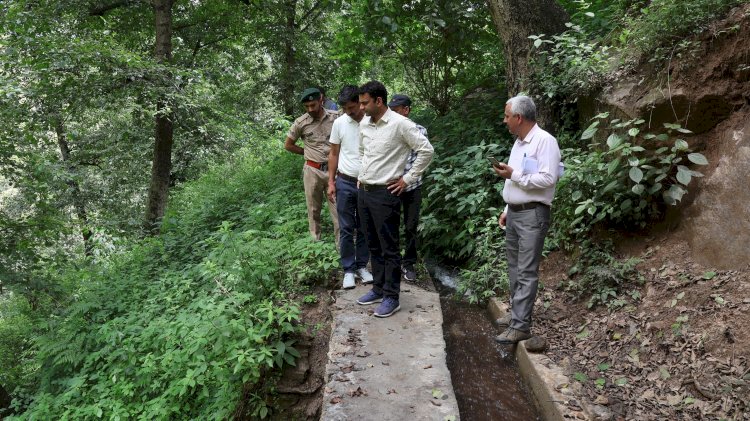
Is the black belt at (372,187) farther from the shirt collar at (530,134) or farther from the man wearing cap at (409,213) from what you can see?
the shirt collar at (530,134)

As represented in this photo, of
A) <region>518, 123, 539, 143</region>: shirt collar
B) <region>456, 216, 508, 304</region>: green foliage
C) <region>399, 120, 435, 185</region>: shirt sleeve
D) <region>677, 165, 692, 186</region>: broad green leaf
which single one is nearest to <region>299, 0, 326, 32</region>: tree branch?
<region>456, 216, 508, 304</region>: green foliage

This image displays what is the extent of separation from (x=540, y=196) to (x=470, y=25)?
5.78 metres

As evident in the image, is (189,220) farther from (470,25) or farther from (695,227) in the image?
(695,227)

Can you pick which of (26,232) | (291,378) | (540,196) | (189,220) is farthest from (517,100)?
(26,232)

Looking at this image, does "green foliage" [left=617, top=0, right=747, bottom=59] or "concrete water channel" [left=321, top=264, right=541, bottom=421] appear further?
"green foliage" [left=617, top=0, right=747, bottom=59]

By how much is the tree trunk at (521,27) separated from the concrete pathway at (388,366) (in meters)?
3.43

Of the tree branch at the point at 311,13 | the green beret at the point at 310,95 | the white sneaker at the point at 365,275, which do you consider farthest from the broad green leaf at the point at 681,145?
the tree branch at the point at 311,13

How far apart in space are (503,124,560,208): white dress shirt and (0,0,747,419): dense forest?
888 millimetres

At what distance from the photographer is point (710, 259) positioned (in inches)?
154

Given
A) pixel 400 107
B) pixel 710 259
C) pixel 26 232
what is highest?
pixel 400 107

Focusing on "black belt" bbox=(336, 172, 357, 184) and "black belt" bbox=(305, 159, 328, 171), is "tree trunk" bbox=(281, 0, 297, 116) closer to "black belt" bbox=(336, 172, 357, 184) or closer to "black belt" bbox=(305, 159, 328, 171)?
"black belt" bbox=(305, 159, 328, 171)

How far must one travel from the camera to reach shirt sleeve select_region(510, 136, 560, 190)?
3727 mm

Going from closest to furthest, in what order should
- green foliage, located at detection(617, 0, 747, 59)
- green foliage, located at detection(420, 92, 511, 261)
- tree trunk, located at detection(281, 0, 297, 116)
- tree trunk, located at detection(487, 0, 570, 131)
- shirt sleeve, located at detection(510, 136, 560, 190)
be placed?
1. shirt sleeve, located at detection(510, 136, 560, 190)
2. green foliage, located at detection(617, 0, 747, 59)
3. green foliage, located at detection(420, 92, 511, 261)
4. tree trunk, located at detection(487, 0, 570, 131)
5. tree trunk, located at detection(281, 0, 297, 116)

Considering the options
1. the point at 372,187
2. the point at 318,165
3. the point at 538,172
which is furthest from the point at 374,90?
the point at 318,165
